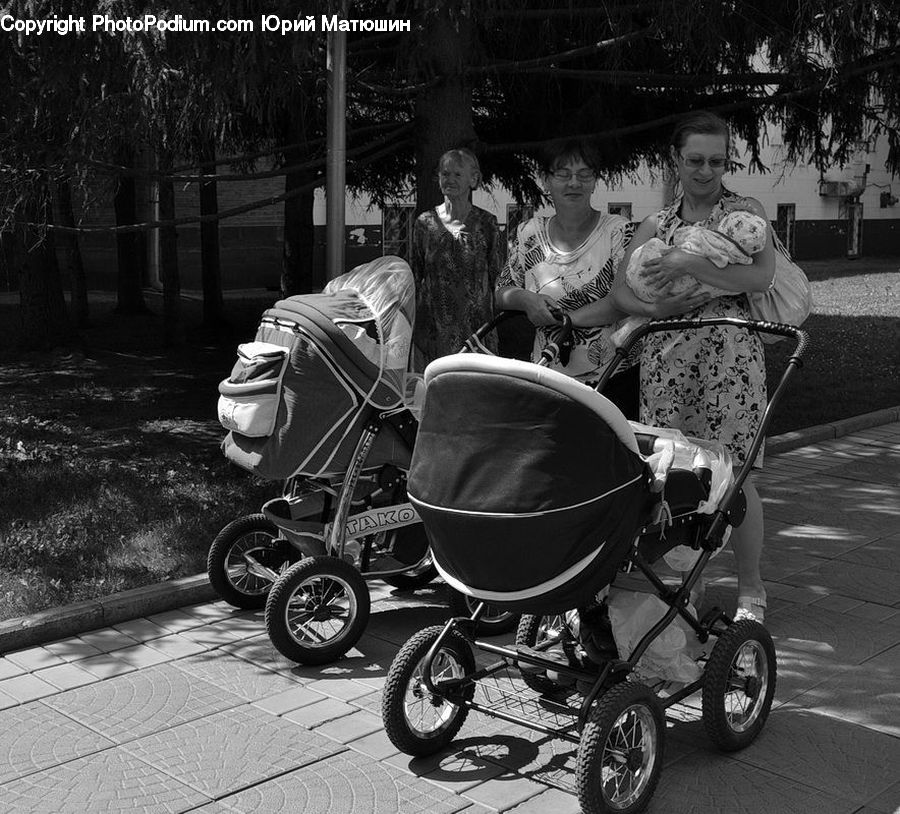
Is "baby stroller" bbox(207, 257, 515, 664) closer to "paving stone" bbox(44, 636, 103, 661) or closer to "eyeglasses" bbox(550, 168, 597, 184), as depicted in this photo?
"paving stone" bbox(44, 636, 103, 661)

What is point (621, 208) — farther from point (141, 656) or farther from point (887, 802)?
point (887, 802)

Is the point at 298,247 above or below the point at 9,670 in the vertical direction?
above

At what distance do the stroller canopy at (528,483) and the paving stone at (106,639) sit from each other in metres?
1.93

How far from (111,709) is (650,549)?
6.43 ft

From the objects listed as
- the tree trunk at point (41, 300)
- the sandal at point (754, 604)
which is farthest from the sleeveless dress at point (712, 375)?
the tree trunk at point (41, 300)

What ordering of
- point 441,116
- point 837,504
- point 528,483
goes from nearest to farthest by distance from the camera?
point 528,483, point 837,504, point 441,116

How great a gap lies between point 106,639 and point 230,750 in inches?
49.2

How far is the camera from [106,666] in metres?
4.72

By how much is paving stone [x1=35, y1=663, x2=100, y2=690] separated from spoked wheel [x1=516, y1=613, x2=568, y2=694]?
1.62 meters

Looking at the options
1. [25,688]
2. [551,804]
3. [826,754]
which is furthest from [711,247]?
[25,688]

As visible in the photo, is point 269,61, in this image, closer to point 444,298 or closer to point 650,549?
point 444,298

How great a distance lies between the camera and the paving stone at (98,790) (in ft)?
11.8

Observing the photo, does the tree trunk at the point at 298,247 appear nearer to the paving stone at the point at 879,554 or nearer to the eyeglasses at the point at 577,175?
the paving stone at the point at 879,554

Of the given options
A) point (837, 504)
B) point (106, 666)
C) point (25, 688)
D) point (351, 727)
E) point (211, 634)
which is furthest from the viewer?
point (837, 504)
